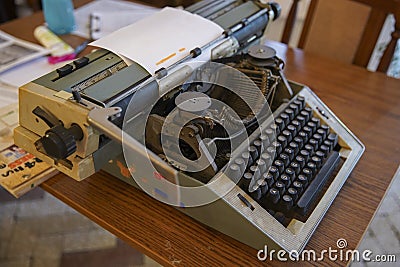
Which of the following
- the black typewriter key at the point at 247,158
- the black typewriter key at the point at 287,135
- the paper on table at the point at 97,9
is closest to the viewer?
the black typewriter key at the point at 247,158

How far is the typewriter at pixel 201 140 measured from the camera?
76 cm

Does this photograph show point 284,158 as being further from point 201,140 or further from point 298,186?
point 201,140

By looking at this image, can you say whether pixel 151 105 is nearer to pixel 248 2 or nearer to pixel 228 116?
pixel 228 116

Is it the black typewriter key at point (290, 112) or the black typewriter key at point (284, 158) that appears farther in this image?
the black typewriter key at point (290, 112)

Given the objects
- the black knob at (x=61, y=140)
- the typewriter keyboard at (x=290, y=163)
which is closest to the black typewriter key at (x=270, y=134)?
the typewriter keyboard at (x=290, y=163)

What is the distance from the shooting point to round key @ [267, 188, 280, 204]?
0.82 metres

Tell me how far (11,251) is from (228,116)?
43.2 inches

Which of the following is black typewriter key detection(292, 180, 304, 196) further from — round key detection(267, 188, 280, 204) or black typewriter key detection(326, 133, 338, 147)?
black typewriter key detection(326, 133, 338, 147)

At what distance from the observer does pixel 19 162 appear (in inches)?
37.1

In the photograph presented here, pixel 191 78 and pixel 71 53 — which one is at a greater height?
pixel 191 78

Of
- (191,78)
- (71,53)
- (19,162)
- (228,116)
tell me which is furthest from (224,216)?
(71,53)

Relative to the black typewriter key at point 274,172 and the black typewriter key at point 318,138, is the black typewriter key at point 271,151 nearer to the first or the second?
the black typewriter key at point 274,172

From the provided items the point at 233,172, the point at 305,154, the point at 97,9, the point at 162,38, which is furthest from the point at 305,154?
the point at 97,9

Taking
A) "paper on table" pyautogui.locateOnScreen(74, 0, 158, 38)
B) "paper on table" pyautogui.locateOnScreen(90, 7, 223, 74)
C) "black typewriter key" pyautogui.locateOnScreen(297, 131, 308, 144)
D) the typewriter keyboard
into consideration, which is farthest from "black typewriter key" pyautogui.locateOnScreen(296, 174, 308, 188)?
"paper on table" pyautogui.locateOnScreen(74, 0, 158, 38)
